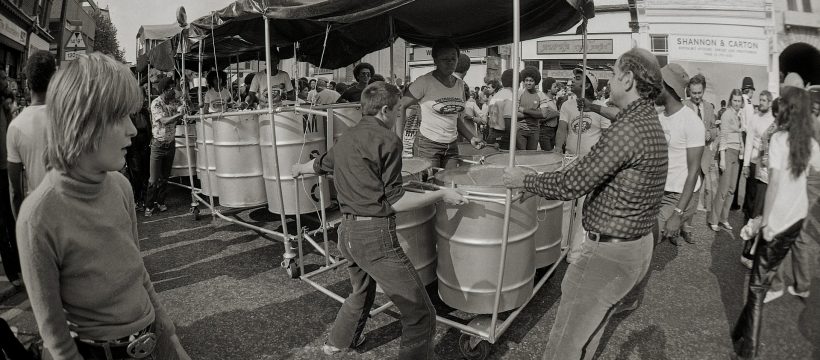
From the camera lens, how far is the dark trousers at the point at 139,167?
7172 millimetres

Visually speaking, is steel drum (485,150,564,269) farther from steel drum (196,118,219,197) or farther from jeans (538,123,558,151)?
jeans (538,123,558,151)

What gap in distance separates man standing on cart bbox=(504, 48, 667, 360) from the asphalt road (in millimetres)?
1112

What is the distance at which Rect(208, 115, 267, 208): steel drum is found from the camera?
5.34 m

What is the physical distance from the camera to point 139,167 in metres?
7.29

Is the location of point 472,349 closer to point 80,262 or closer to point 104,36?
point 80,262

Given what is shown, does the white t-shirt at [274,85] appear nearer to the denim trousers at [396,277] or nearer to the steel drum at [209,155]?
the steel drum at [209,155]

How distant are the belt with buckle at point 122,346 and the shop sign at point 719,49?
21616 mm

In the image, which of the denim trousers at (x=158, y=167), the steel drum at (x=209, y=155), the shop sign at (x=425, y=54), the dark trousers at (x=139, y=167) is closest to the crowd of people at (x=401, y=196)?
the steel drum at (x=209, y=155)

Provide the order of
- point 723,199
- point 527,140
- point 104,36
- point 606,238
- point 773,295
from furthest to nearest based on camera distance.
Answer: point 104,36, point 527,140, point 723,199, point 773,295, point 606,238

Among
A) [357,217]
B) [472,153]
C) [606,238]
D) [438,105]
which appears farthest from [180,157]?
[606,238]

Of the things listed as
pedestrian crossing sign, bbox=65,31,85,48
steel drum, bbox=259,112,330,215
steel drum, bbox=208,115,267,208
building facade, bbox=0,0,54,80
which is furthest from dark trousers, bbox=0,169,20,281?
building facade, bbox=0,0,54,80

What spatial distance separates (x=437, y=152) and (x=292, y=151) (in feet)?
4.98

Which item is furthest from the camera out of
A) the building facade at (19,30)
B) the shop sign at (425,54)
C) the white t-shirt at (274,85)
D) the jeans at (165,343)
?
the shop sign at (425,54)

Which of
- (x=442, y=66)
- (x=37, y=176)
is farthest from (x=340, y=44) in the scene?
(x=37, y=176)
